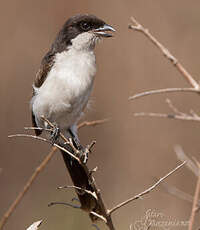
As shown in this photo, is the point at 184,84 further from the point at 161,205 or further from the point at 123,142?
the point at 161,205

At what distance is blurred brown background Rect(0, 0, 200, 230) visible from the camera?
265 inches

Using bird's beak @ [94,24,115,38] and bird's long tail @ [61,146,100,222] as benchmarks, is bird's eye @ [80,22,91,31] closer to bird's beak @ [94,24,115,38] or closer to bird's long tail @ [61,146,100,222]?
bird's beak @ [94,24,115,38]

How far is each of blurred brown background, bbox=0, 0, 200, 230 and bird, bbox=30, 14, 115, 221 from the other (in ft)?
7.35

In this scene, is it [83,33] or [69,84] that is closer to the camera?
[69,84]

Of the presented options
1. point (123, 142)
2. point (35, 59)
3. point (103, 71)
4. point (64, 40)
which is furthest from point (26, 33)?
point (64, 40)

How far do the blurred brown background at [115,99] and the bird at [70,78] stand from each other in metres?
2.24

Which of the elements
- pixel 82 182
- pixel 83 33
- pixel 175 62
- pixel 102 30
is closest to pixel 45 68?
pixel 83 33

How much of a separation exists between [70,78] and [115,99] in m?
3.03

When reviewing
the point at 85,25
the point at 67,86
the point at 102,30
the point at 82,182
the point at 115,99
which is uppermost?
the point at 85,25

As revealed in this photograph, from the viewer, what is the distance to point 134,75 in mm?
7004

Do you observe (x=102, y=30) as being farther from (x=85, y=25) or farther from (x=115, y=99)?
(x=115, y=99)

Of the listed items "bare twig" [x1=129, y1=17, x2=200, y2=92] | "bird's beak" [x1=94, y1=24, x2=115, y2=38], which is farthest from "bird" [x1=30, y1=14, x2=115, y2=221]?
"bare twig" [x1=129, y1=17, x2=200, y2=92]

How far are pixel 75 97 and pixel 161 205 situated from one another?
271 cm

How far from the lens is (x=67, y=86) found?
4176mm
